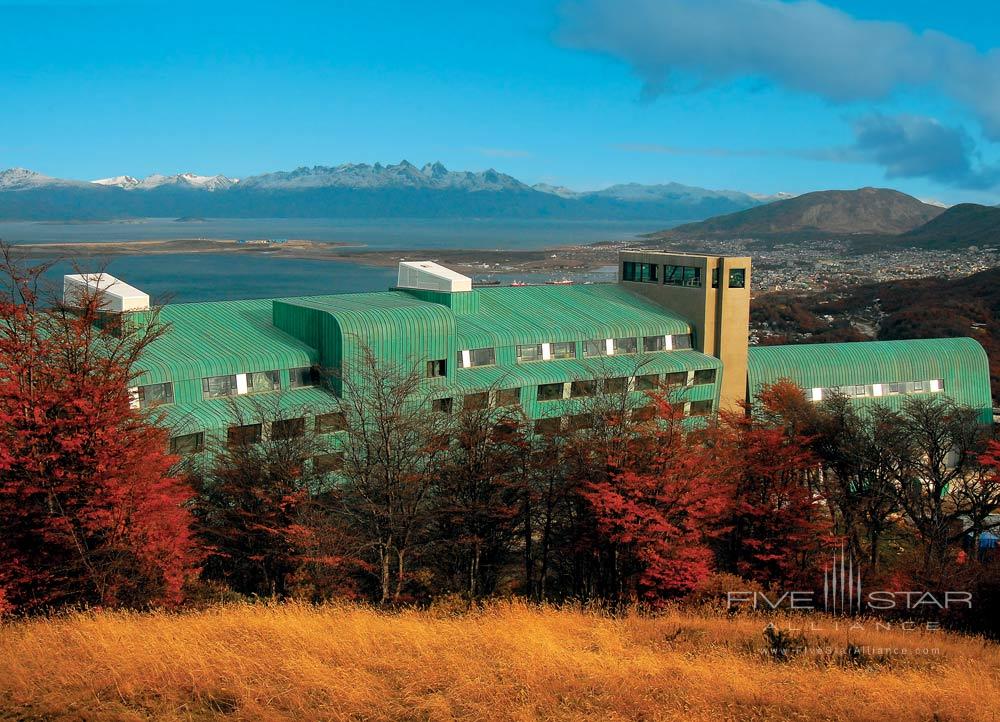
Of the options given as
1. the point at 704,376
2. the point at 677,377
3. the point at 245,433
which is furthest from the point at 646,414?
the point at 704,376

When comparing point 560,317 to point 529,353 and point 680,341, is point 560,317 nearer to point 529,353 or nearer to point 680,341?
point 529,353

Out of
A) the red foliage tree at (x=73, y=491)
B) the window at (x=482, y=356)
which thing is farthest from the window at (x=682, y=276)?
the red foliage tree at (x=73, y=491)

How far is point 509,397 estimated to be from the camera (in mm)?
40781

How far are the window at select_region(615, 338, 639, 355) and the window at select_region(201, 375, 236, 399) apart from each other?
19.4 m

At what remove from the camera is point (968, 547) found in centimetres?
3731

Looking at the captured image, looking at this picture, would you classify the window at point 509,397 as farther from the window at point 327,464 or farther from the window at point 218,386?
the window at point 218,386

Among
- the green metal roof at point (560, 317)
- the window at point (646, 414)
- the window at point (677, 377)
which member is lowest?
the window at point (677, 377)

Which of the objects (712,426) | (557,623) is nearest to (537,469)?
(712,426)

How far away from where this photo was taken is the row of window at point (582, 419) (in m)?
31.2

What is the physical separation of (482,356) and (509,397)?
2779mm

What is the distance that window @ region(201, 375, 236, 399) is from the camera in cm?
3541

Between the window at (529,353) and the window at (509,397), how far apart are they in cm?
239

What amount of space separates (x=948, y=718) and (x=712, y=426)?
20.8 metres

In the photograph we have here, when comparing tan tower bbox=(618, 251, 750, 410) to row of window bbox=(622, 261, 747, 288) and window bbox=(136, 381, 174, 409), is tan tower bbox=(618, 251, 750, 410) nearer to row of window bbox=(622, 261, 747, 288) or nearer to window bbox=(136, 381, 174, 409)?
row of window bbox=(622, 261, 747, 288)
